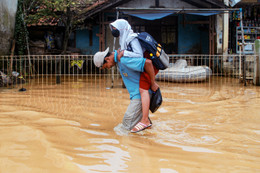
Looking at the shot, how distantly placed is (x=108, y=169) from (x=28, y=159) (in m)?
0.79

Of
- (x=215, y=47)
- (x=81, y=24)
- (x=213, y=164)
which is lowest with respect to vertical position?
(x=213, y=164)

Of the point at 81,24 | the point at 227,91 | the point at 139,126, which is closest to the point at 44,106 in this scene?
the point at 139,126

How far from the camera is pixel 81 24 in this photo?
43.0 feet

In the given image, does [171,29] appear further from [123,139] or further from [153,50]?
[123,139]

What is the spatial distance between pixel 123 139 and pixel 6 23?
351 inches

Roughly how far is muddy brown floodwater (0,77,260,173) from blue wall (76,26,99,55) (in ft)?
27.4

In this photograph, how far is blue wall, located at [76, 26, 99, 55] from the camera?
554 inches

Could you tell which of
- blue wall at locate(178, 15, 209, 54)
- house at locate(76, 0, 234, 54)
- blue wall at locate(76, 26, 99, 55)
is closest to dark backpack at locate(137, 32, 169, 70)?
house at locate(76, 0, 234, 54)

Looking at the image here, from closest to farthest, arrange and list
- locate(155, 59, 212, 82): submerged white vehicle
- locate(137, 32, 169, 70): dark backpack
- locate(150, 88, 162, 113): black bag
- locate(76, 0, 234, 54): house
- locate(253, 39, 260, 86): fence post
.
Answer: locate(137, 32, 169, 70): dark backpack
locate(150, 88, 162, 113): black bag
locate(253, 39, 260, 86): fence post
locate(155, 59, 212, 82): submerged white vehicle
locate(76, 0, 234, 54): house

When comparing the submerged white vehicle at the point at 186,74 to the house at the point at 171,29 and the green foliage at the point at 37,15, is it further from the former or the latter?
the green foliage at the point at 37,15

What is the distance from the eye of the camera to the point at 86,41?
1412 centimetres

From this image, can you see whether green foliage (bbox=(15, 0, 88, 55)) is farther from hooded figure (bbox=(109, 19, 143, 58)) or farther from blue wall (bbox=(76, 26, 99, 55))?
hooded figure (bbox=(109, 19, 143, 58))

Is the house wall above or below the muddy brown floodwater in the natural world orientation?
A: above

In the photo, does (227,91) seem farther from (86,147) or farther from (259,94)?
(86,147)
